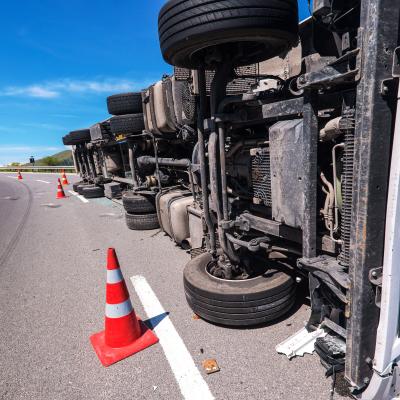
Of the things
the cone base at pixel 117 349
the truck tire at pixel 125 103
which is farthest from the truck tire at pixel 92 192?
the cone base at pixel 117 349

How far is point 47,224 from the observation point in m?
6.95

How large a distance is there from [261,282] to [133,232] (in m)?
3.84

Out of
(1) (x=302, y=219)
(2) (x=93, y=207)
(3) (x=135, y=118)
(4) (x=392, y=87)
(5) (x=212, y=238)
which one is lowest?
(2) (x=93, y=207)

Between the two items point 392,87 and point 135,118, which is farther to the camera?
point 135,118

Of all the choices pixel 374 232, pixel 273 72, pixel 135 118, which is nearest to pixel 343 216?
pixel 374 232

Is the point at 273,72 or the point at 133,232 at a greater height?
the point at 273,72

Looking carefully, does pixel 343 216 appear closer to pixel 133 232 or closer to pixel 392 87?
pixel 392 87

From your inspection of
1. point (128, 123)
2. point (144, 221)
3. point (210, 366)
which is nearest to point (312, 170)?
point (210, 366)

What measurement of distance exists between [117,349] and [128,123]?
503cm

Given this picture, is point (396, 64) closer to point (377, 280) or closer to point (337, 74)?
point (337, 74)

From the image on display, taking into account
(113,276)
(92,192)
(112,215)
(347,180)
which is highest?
(347,180)

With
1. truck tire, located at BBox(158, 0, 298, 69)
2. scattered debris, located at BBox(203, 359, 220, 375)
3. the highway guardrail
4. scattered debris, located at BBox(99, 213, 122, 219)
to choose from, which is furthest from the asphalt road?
the highway guardrail

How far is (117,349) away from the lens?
7.54 feet

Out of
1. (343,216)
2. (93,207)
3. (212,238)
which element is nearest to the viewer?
(343,216)
